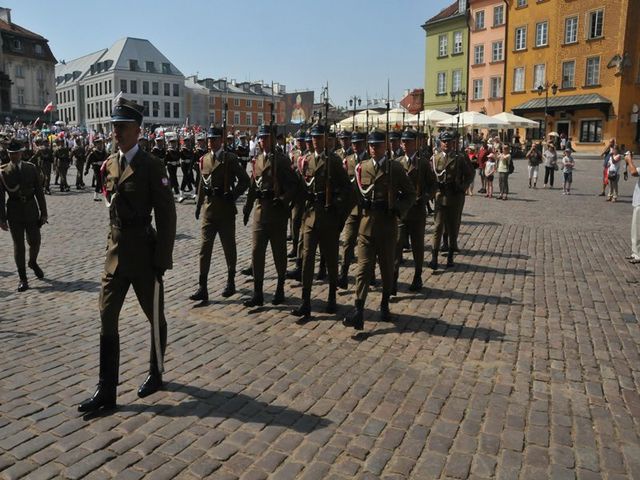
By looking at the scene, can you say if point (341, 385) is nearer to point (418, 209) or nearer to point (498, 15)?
point (418, 209)

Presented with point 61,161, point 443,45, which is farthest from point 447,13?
point 61,161

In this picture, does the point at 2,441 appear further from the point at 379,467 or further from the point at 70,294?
the point at 70,294

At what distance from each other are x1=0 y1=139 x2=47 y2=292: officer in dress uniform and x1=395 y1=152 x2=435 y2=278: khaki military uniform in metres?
5.22

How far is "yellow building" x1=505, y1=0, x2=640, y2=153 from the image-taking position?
42000 millimetres

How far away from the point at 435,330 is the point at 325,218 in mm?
1877

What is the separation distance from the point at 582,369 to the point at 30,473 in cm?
472

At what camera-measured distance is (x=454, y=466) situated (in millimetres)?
3832

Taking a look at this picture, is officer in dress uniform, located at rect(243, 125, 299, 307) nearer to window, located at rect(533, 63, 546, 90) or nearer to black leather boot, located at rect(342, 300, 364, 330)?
black leather boot, located at rect(342, 300, 364, 330)

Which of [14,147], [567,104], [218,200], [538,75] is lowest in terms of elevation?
[218,200]

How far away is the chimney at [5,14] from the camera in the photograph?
87312 mm

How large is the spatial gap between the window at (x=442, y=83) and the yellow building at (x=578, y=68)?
7.88m

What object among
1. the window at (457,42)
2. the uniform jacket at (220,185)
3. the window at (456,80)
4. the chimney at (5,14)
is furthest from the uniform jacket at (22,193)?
the chimney at (5,14)

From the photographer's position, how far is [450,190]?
9.85 meters

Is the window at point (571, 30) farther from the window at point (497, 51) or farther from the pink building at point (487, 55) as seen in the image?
the window at point (497, 51)
